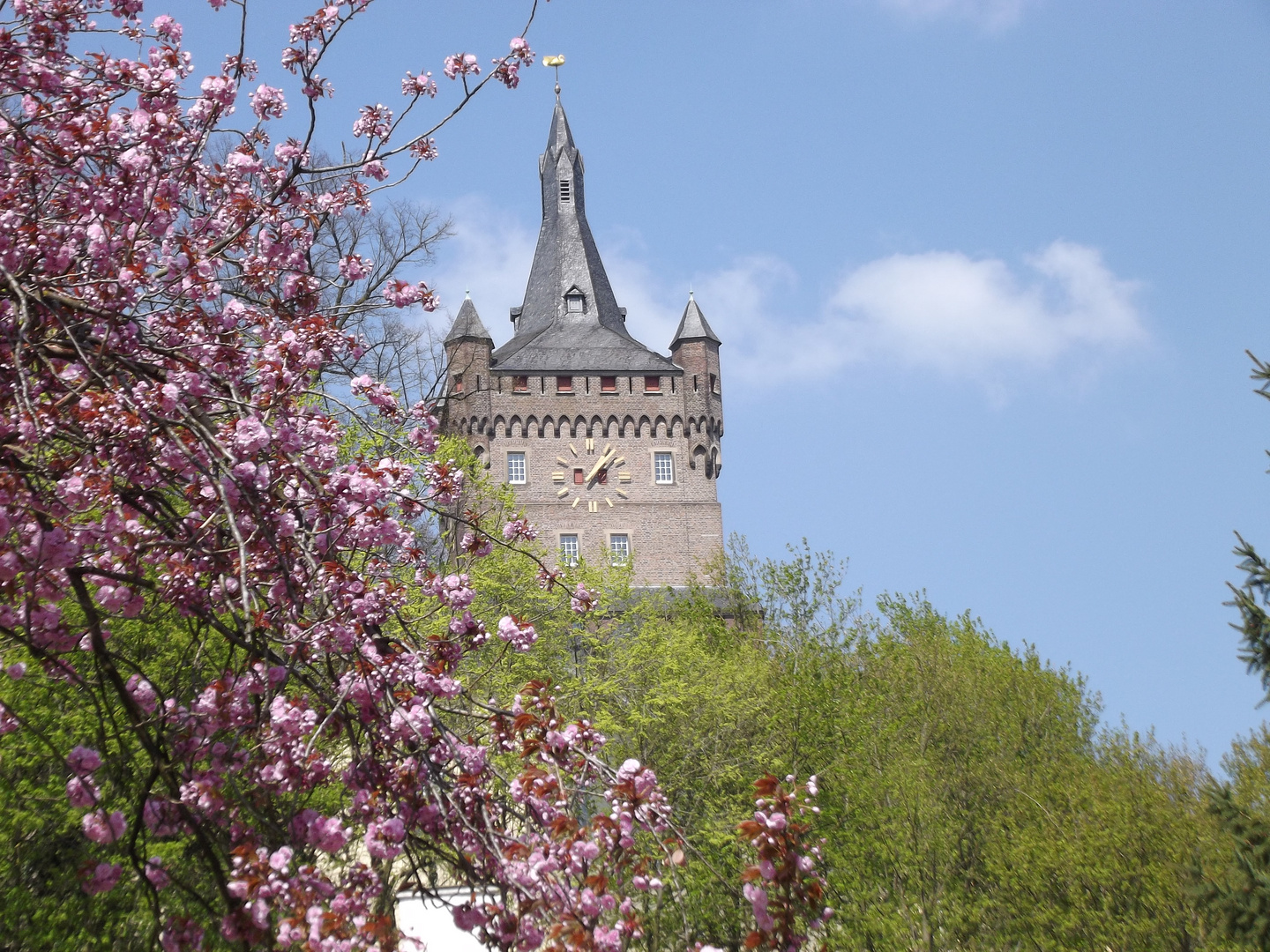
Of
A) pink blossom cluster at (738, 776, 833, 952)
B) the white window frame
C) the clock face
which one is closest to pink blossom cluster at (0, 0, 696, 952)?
pink blossom cluster at (738, 776, 833, 952)

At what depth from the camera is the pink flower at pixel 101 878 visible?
18.6 ft

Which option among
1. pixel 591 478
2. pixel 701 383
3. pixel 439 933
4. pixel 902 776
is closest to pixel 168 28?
pixel 439 933

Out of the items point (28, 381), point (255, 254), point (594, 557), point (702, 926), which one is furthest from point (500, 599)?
point (594, 557)

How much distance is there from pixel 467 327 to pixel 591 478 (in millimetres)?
8177

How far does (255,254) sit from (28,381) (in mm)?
2779

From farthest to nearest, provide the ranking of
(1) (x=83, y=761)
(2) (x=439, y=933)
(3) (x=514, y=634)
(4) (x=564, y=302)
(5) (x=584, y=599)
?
(4) (x=564, y=302), (2) (x=439, y=933), (5) (x=584, y=599), (3) (x=514, y=634), (1) (x=83, y=761)

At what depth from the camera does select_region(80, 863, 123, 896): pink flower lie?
5.67m

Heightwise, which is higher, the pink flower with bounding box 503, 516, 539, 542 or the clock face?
the clock face

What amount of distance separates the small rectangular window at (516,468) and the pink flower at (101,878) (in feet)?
163

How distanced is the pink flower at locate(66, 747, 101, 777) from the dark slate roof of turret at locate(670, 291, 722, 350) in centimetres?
5319

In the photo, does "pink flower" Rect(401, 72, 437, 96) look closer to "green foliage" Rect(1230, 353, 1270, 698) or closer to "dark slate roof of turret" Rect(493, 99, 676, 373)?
"green foliage" Rect(1230, 353, 1270, 698)

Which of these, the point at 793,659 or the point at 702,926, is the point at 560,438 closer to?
the point at 793,659

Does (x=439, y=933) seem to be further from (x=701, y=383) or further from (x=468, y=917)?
(x=701, y=383)

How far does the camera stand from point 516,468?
56000 mm
